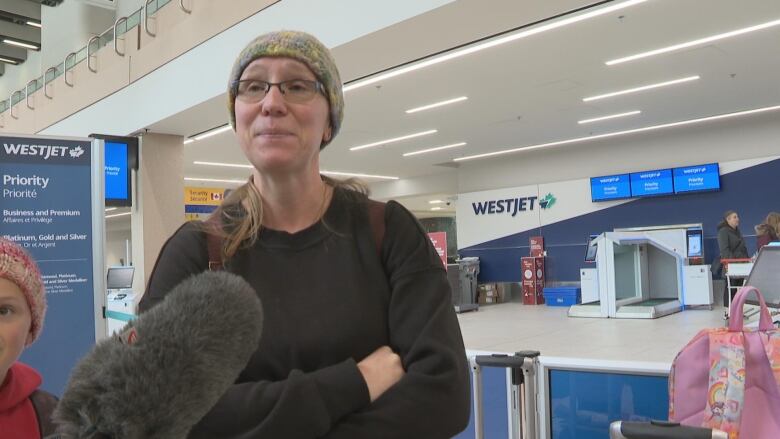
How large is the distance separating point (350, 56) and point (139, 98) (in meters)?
4.83


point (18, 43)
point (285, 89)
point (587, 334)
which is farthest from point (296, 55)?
point (18, 43)

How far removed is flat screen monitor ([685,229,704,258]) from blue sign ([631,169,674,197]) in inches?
48.1

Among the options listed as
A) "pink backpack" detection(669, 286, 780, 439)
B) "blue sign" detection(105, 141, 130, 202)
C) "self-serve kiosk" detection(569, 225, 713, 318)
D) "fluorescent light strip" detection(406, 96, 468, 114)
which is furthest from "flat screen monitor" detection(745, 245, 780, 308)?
"self-serve kiosk" detection(569, 225, 713, 318)

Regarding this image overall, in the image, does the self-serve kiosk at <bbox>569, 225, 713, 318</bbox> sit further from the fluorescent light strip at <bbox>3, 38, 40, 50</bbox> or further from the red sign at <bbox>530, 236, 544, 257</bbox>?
the fluorescent light strip at <bbox>3, 38, 40, 50</bbox>

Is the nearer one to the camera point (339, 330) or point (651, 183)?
point (339, 330)

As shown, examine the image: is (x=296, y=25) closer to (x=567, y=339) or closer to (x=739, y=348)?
(x=567, y=339)

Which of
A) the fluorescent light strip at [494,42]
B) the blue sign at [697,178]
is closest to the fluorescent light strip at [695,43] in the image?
the fluorescent light strip at [494,42]

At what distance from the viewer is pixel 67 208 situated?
3730 millimetres

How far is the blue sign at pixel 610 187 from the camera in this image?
14.1 metres

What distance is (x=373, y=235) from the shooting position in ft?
3.98

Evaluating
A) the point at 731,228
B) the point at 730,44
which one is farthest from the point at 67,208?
the point at 731,228

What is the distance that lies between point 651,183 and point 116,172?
11.1m

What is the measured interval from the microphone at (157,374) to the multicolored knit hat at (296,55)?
73 cm

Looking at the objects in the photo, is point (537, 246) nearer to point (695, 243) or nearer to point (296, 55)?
point (695, 243)
